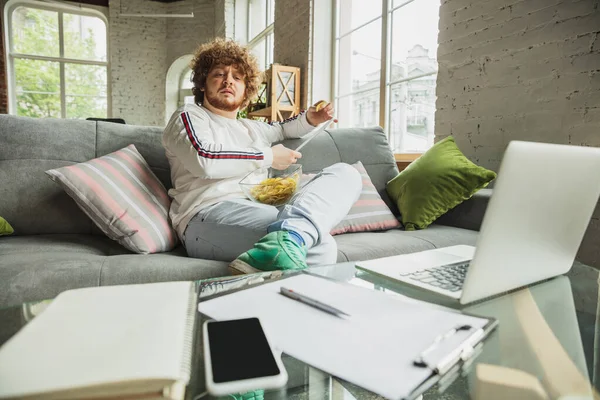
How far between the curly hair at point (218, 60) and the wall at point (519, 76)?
127cm

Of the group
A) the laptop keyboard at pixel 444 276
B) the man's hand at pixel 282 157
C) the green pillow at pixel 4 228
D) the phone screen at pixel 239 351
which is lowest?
the green pillow at pixel 4 228

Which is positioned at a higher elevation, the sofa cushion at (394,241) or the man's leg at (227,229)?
the man's leg at (227,229)

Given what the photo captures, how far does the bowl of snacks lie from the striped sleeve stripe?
71mm

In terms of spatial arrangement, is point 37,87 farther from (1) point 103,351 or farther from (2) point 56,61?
(1) point 103,351

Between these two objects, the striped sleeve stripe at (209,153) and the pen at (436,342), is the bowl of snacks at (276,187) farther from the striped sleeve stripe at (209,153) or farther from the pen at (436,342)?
the pen at (436,342)

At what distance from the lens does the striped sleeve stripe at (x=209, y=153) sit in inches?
52.5

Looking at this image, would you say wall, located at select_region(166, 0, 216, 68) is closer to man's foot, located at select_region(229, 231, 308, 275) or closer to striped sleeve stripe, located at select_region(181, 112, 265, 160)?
striped sleeve stripe, located at select_region(181, 112, 265, 160)

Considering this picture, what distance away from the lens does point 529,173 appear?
0.54 m

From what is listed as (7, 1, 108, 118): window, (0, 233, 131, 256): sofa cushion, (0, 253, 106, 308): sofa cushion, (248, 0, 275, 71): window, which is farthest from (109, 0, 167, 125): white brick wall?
(0, 253, 106, 308): sofa cushion

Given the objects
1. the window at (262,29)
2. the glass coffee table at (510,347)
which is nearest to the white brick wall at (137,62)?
the window at (262,29)

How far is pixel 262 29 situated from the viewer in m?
6.45

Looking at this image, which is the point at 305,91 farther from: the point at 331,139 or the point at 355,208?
the point at 355,208

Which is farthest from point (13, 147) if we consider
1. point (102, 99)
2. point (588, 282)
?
point (102, 99)

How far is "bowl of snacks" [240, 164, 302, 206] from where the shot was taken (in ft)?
4.22
